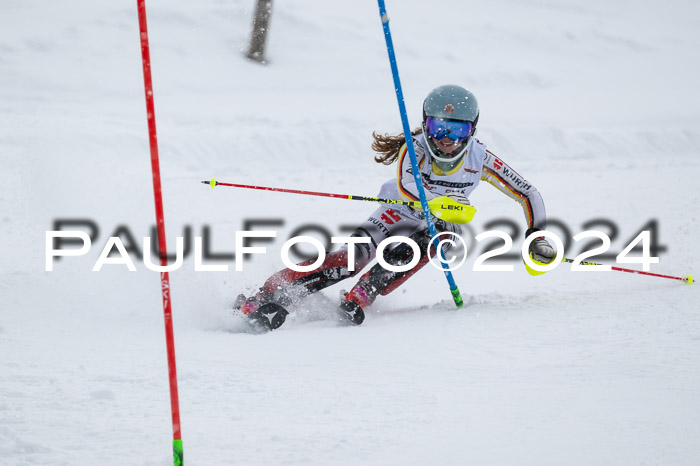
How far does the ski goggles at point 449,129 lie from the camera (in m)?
4.54

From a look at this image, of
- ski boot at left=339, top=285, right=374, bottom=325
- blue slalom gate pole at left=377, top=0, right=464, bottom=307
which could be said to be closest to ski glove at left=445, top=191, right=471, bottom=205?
blue slalom gate pole at left=377, top=0, right=464, bottom=307

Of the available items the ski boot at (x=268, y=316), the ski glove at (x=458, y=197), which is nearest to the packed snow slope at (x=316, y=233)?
the ski boot at (x=268, y=316)

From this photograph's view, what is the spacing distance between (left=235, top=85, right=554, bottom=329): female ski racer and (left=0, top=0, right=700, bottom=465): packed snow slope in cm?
20

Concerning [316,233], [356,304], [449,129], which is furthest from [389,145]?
[316,233]

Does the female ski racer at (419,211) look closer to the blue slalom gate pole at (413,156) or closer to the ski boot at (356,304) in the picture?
the ski boot at (356,304)

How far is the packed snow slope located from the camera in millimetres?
2723

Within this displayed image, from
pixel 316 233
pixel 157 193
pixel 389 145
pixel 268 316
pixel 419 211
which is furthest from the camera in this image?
pixel 316 233

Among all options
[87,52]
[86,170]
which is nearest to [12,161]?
[86,170]

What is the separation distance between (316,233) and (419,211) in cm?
254

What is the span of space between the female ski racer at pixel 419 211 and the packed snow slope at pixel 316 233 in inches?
8.0

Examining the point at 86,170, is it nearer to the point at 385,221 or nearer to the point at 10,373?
the point at 385,221

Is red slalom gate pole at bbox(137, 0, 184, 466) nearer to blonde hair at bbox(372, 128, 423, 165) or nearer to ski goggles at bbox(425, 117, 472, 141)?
ski goggles at bbox(425, 117, 472, 141)

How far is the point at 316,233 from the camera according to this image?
7.34 m

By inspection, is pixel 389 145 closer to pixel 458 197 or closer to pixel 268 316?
pixel 458 197
